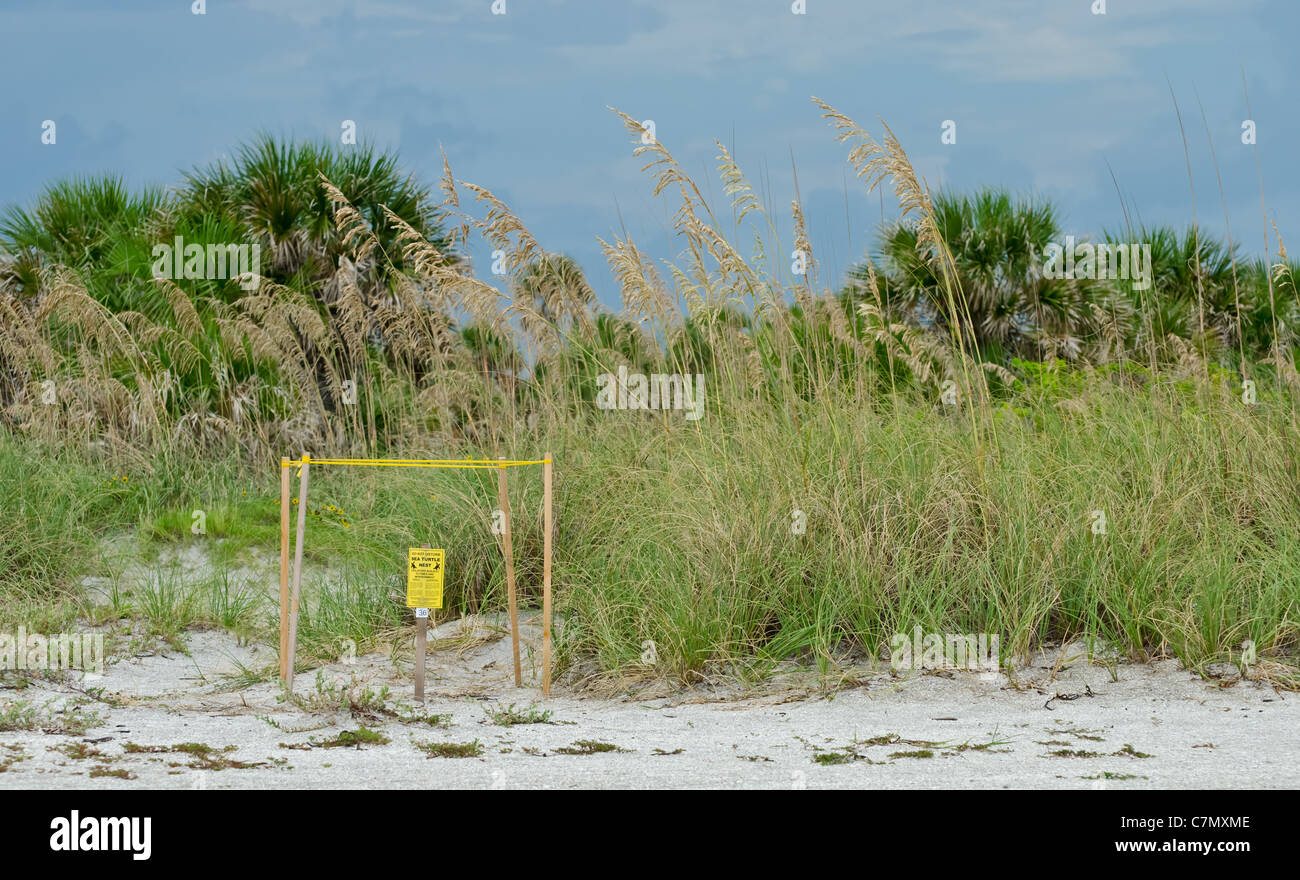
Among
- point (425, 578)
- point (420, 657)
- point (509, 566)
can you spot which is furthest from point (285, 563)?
point (509, 566)

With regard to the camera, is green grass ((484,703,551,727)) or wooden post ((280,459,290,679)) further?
wooden post ((280,459,290,679))

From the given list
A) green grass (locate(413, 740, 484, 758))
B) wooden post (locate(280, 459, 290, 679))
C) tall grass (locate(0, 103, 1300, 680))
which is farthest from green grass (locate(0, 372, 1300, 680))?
green grass (locate(413, 740, 484, 758))

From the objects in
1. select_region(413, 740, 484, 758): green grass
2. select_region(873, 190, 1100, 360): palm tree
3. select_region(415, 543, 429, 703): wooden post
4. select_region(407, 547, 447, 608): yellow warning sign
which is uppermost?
select_region(873, 190, 1100, 360): palm tree

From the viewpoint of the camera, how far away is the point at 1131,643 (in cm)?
576

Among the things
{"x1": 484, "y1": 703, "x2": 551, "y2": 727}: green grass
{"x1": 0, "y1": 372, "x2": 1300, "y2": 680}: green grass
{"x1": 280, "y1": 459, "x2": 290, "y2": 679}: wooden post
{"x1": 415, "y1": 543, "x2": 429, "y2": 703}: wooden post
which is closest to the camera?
{"x1": 484, "y1": 703, "x2": 551, "y2": 727}: green grass

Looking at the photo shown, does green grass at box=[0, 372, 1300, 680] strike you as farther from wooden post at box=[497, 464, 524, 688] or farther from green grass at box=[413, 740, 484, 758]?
green grass at box=[413, 740, 484, 758]

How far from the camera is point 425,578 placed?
5590 millimetres

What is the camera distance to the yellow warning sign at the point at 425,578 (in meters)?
5.54

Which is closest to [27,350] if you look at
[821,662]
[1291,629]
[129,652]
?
[129,652]

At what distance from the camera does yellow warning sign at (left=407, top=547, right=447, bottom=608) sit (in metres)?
5.54

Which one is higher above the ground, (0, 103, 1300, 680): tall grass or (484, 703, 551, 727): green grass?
(0, 103, 1300, 680): tall grass

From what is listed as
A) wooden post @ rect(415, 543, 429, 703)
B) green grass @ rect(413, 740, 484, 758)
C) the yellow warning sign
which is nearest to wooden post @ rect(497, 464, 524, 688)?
the yellow warning sign

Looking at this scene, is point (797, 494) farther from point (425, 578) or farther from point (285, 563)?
point (285, 563)

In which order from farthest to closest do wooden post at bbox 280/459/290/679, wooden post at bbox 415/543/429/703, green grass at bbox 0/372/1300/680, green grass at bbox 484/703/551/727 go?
green grass at bbox 0/372/1300/680
wooden post at bbox 280/459/290/679
wooden post at bbox 415/543/429/703
green grass at bbox 484/703/551/727
